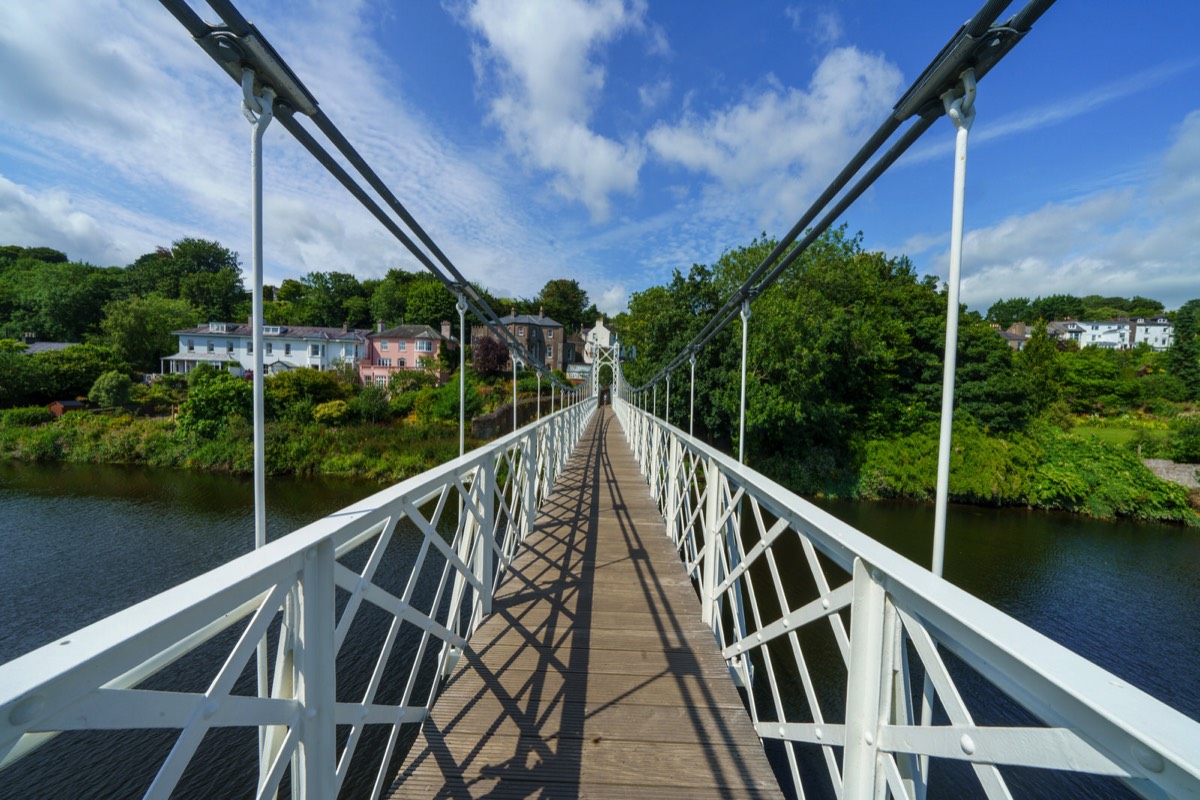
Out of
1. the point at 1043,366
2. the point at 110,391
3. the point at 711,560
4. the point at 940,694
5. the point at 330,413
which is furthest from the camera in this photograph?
the point at 1043,366

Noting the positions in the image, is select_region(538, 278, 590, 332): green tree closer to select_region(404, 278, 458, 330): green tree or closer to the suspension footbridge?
select_region(404, 278, 458, 330): green tree

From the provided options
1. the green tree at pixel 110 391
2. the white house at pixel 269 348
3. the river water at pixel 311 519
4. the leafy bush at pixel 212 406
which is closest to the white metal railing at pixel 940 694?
the river water at pixel 311 519

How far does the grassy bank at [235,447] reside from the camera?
57.0ft

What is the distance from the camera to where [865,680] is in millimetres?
1050

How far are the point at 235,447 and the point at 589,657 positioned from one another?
20387 mm

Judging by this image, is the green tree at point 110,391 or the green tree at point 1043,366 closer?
the green tree at point 1043,366

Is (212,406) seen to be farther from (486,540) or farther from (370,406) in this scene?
(486,540)

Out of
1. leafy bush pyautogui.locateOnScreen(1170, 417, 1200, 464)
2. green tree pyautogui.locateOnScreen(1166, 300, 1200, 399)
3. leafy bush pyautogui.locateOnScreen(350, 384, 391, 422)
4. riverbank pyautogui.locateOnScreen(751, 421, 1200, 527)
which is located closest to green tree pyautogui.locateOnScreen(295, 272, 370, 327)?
leafy bush pyautogui.locateOnScreen(350, 384, 391, 422)

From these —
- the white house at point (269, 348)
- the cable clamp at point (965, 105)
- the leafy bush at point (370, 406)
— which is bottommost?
the leafy bush at point (370, 406)

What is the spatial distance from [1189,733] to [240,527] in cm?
1462

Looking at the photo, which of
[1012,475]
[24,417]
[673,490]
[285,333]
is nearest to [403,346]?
[285,333]

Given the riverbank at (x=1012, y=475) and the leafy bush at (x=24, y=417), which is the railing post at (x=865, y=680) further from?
the leafy bush at (x=24, y=417)

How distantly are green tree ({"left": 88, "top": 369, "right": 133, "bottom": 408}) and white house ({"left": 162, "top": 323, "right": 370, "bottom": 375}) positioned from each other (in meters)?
7.06

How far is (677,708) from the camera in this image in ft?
6.02
